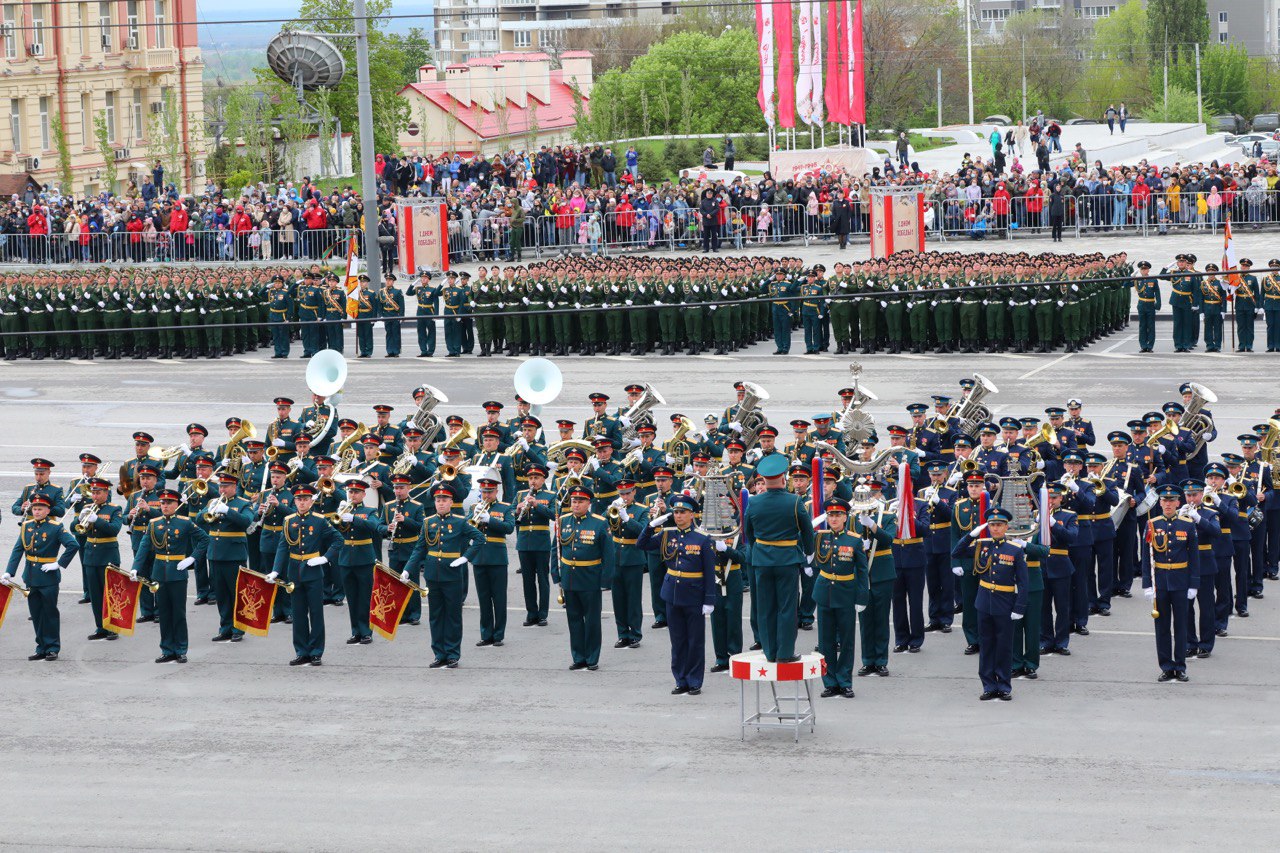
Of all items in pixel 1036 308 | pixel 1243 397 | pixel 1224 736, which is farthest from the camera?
pixel 1036 308

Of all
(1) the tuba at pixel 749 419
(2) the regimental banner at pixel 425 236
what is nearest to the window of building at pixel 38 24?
(2) the regimental banner at pixel 425 236

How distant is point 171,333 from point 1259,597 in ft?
64.9

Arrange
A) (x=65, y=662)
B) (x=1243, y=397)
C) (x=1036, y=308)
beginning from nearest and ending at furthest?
(x=65, y=662)
(x=1243, y=397)
(x=1036, y=308)

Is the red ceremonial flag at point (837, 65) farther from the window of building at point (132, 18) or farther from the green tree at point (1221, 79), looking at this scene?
the green tree at point (1221, 79)

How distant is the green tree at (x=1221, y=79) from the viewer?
92.7 meters

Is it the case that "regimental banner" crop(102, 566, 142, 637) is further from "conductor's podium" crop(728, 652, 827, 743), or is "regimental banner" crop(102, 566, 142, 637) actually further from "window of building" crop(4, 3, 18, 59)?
"window of building" crop(4, 3, 18, 59)

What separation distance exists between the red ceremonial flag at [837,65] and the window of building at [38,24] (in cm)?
2604

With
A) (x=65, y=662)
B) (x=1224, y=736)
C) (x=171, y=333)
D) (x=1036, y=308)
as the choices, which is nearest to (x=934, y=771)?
(x=1224, y=736)

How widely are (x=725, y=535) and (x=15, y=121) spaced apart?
50.6 m

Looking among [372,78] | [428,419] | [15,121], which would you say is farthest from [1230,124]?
[428,419]

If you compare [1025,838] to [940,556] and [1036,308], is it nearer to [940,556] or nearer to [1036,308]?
[940,556]

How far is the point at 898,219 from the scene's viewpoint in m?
35.5

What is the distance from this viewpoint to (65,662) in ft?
48.8

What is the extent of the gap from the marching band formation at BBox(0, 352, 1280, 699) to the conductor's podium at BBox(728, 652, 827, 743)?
384 mm
